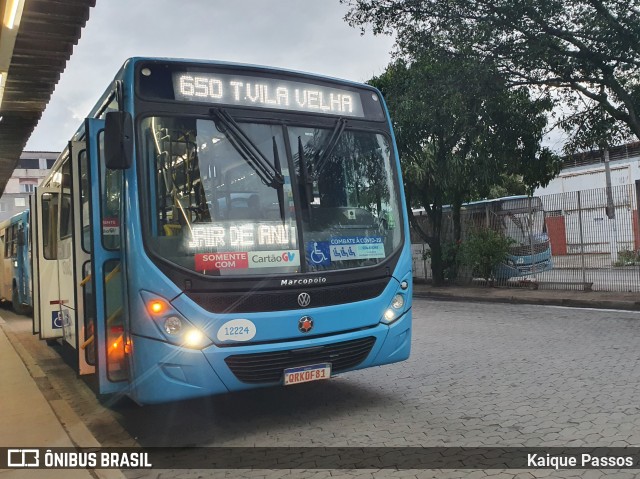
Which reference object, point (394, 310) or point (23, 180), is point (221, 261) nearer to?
point (394, 310)

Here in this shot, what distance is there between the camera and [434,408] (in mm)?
5438

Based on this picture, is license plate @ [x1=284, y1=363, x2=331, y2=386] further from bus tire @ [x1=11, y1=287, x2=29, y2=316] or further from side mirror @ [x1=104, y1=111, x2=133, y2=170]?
bus tire @ [x1=11, y1=287, x2=29, y2=316]

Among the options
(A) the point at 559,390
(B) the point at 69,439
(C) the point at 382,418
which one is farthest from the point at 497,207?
(B) the point at 69,439

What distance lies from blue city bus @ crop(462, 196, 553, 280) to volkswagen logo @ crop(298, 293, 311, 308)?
12830 mm

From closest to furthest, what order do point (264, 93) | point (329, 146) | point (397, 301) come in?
point (264, 93), point (329, 146), point (397, 301)

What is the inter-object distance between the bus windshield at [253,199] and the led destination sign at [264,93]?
0.69 ft

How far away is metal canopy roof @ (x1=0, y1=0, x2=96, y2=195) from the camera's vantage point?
7285mm

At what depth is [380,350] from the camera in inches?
217

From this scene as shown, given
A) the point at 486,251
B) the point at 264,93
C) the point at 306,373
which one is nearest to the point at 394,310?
the point at 306,373

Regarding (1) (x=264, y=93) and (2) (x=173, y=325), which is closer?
(2) (x=173, y=325)

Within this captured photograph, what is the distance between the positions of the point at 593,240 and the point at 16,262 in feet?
51.8

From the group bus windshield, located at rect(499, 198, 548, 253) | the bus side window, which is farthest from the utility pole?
the bus side window

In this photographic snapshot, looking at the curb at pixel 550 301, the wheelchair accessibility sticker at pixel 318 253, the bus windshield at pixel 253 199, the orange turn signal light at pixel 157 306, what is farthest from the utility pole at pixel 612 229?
the orange turn signal light at pixel 157 306

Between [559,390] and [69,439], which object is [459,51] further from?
[69,439]
